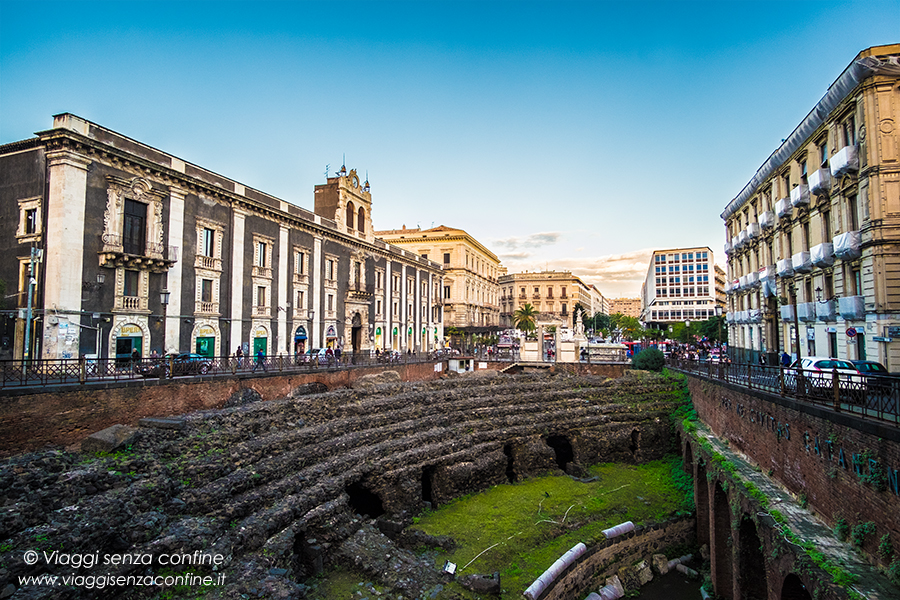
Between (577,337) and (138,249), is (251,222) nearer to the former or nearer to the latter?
(138,249)

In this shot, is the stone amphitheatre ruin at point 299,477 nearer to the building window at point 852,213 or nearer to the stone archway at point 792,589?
the stone archway at point 792,589

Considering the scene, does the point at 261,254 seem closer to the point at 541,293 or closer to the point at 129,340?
the point at 129,340

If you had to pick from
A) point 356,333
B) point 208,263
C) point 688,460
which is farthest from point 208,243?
point 688,460

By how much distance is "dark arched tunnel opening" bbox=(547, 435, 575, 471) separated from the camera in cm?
2288

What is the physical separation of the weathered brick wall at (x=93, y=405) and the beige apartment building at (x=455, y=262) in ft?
152

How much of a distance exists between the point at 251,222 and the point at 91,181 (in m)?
9.69

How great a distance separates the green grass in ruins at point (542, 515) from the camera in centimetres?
1259

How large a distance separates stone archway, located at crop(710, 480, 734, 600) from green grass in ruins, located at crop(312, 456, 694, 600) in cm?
218

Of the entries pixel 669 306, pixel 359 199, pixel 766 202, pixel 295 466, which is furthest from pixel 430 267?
pixel 669 306

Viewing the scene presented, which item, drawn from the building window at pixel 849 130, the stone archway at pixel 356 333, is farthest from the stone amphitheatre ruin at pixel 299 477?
the stone archway at pixel 356 333

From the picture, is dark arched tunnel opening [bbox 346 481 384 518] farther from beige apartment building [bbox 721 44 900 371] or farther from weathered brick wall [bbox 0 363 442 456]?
beige apartment building [bbox 721 44 900 371]

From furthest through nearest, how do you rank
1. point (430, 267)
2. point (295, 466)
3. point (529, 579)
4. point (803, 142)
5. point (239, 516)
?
point (430, 267) → point (803, 142) → point (295, 466) → point (529, 579) → point (239, 516)

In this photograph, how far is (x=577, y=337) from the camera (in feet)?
155

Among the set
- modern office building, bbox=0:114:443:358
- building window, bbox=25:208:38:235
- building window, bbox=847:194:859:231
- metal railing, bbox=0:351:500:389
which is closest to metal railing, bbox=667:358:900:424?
building window, bbox=847:194:859:231
